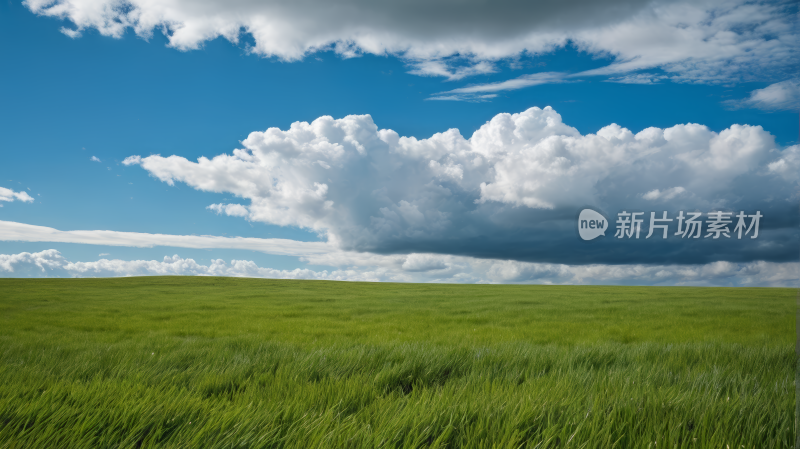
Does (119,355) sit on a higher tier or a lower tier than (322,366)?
lower

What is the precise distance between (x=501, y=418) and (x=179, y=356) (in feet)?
15.0

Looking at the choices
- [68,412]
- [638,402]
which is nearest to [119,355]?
[68,412]

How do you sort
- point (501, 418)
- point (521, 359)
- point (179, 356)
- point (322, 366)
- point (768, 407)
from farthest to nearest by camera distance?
point (179, 356), point (521, 359), point (322, 366), point (768, 407), point (501, 418)

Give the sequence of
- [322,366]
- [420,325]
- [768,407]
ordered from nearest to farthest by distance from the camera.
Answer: [768,407] → [322,366] → [420,325]

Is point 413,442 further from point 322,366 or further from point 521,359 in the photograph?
point 521,359

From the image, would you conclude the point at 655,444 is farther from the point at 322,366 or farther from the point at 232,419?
the point at 322,366

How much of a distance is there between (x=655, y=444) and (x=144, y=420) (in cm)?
284

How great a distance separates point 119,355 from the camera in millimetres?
5312

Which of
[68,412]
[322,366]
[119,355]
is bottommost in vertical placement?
[119,355]

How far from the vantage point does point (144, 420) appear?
228cm

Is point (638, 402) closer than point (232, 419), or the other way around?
point (232, 419)

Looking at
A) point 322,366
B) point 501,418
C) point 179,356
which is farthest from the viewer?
point 179,356

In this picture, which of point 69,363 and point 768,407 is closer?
point 768,407

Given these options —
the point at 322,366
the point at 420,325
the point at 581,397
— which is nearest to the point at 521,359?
the point at 581,397
